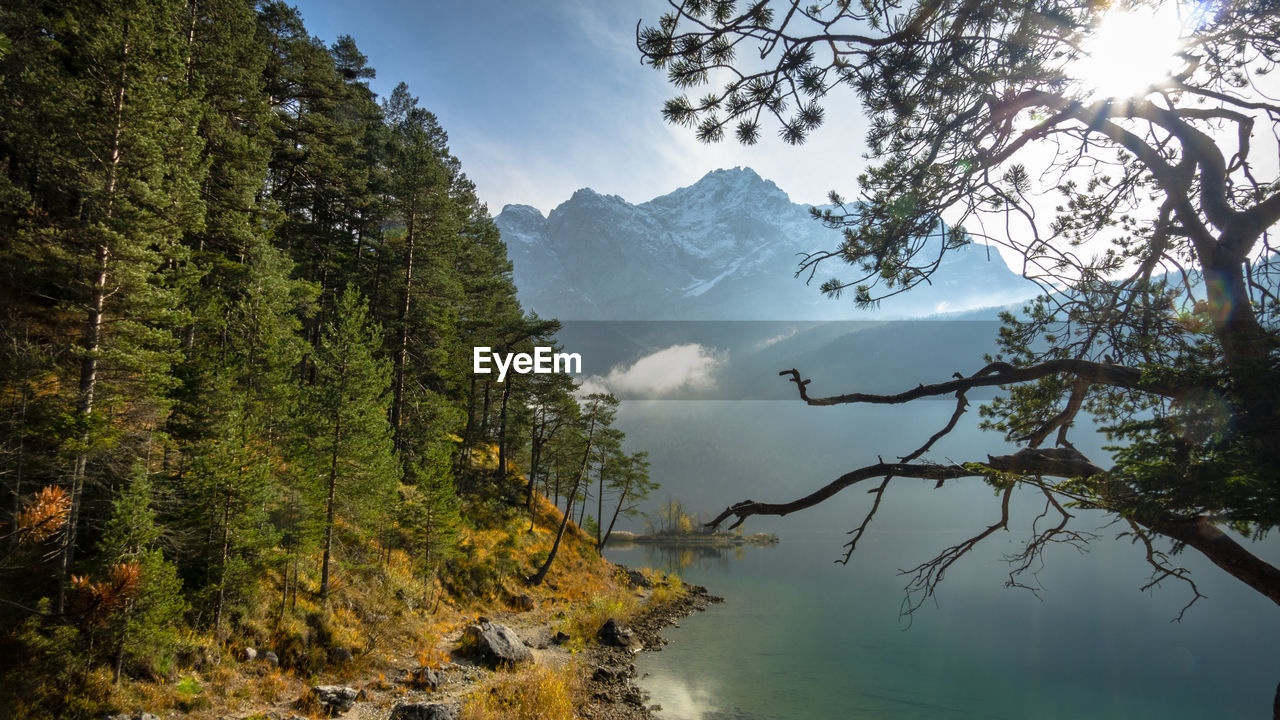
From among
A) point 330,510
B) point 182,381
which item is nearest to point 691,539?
point 330,510

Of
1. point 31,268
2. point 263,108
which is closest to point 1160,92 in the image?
point 31,268

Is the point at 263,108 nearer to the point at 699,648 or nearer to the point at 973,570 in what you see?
the point at 699,648

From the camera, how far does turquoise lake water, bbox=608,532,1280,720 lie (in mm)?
21891

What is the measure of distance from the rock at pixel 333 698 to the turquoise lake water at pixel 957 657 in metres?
10.0

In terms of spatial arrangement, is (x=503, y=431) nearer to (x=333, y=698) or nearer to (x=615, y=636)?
(x=615, y=636)

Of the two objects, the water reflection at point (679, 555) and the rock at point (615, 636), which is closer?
the rock at point (615, 636)

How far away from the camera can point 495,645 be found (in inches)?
691

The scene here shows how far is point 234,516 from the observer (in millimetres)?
12586

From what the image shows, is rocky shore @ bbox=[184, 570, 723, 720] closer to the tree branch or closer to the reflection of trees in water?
the tree branch

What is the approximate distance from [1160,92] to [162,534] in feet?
57.9

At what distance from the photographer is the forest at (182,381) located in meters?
9.89

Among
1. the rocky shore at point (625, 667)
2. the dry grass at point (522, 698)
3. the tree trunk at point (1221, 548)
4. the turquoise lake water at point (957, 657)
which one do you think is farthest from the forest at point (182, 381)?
the turquoise lake water at point (957, 657)

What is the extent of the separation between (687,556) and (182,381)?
76.5 meters

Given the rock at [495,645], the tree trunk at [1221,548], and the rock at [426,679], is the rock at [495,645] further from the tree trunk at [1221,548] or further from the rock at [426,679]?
the tree trunk at [1221,548]
